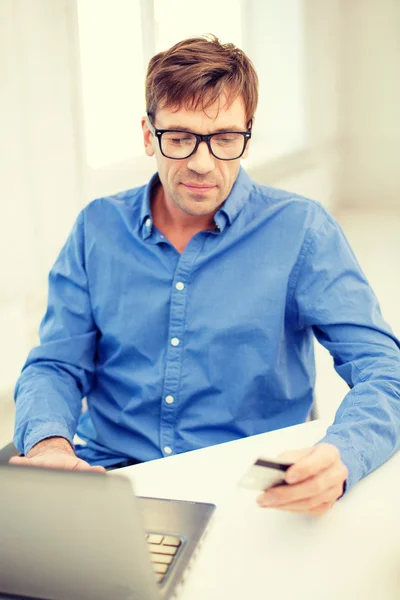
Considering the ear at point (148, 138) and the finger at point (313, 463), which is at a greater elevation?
the ear at point (148, 138)

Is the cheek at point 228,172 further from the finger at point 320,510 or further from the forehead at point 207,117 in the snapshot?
the finger at point 320,510

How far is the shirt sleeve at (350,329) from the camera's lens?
4.21 feet

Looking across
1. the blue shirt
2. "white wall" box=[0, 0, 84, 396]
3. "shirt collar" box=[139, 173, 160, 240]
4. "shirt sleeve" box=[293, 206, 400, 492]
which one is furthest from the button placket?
"white wall" box=[0, 0, 84, 396]

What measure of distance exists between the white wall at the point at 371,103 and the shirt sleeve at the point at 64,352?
13.8 ft

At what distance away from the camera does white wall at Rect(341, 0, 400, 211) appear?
5.52 m

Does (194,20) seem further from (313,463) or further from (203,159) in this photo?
(313,463)

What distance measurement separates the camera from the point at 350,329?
4.97 ft

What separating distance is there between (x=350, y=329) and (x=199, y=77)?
56cm

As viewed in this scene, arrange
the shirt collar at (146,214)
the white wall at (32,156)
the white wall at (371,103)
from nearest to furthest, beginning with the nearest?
the shirt collar at (146,214), the white wall at (32,156), the white wall at (371,103)

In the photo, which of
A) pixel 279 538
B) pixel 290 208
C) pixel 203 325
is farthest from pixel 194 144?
pixel 279 538

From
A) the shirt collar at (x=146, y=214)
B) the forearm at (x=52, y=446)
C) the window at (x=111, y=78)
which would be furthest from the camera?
the window at (x=111, y=78)

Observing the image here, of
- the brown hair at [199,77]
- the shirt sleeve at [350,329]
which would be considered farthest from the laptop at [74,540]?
the brown hair at [199,77]

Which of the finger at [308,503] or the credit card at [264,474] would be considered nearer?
the credit card at [264,474]

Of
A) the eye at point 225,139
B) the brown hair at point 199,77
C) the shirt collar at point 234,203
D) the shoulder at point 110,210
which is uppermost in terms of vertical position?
the brown hair at point 199,77
